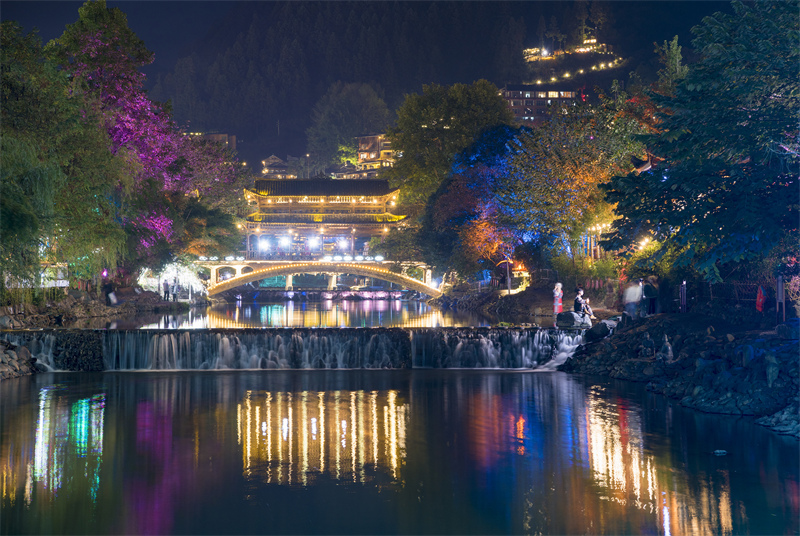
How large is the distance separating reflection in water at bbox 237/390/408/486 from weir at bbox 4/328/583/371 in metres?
5.92

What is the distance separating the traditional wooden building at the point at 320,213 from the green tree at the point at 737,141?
9451 cm

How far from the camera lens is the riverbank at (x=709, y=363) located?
2081 cm

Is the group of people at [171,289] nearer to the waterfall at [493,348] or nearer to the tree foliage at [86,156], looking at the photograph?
the tree foliage at [86,156]

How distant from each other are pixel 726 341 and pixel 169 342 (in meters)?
21.1

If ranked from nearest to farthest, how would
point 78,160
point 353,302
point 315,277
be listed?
point 78,160
point 353,302
point 315,277

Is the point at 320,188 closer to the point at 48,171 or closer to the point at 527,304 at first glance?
the point at 527,304

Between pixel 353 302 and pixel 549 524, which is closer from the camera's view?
pixel 549 524

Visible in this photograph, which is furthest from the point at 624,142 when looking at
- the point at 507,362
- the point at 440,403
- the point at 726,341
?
the point at 440,403

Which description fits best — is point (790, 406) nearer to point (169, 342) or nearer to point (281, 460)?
point (281, 460)

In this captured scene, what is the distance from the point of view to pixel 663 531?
13039 mm

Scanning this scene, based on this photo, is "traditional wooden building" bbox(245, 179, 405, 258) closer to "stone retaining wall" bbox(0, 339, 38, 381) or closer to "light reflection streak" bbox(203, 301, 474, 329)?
"light reflection streak" bbox(203, 301, 474, 329)

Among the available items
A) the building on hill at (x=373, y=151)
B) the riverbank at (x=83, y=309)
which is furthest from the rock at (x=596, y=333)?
the building on hill at (x=373, y=151)

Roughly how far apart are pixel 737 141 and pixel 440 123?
61058 millimetres

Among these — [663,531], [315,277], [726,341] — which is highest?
[315,277]
